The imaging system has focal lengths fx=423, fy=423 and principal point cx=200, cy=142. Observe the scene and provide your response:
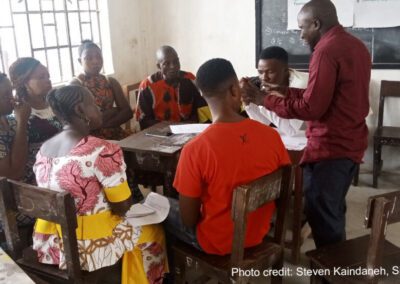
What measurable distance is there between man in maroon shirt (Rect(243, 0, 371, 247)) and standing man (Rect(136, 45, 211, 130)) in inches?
50.9

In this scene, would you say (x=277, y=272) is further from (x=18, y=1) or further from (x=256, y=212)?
(x=18, y=1)

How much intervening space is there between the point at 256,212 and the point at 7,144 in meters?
1.29

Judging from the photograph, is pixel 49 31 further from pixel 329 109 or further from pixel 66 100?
pixel 329 109

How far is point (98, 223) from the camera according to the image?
175cm

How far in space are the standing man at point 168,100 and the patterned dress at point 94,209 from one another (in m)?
1.62

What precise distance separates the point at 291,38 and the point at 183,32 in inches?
50.1

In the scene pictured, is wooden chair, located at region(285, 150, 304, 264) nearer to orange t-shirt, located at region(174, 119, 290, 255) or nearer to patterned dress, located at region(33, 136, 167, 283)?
orange t-shirt, located at region(174, 119, 290, 255)

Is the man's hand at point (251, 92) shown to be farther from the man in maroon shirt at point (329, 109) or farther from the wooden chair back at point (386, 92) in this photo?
the wooden chair back at point (386, 92)

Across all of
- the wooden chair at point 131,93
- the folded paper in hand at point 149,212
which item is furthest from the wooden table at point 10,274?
the wooden chair at point 131,93

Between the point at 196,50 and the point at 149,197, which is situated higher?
the point at 196,50

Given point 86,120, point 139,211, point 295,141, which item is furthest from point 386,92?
point 86,120

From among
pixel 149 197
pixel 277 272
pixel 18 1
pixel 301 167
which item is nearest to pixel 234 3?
pixel 18 1

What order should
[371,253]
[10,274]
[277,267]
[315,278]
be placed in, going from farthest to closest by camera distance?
[277,267]
[315,278]
[371,253]
[10,274]

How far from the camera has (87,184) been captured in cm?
168
